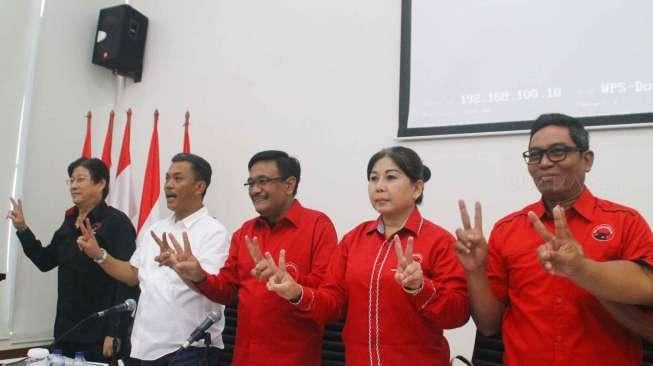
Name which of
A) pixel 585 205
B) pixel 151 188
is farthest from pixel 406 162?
pixel 151 188

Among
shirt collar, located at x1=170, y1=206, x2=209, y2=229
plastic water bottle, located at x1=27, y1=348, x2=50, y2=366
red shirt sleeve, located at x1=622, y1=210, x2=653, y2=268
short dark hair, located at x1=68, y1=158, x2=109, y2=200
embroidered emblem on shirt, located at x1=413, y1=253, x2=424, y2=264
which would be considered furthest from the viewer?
short dark hair, located at x1=68, y1=158, x2=109, y2=200

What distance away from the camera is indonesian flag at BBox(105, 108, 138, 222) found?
3.92m

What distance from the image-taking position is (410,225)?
1836 mm

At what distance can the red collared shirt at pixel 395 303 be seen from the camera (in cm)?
166

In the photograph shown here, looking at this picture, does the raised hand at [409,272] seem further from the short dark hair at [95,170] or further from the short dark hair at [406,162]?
the short dark hair at [95,170]

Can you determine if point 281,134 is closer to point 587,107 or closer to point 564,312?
point 587,107

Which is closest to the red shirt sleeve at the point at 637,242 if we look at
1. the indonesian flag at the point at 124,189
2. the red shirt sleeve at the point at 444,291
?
the red shirt sleeve at the point at 444,291

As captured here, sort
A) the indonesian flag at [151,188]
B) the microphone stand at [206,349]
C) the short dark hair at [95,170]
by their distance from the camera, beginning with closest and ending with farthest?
the microphone stand at [206,349] → the short dark hair at [95,170] → the indonesian flag at [151,188]

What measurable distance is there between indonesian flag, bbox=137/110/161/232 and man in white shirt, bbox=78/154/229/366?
1.13 m

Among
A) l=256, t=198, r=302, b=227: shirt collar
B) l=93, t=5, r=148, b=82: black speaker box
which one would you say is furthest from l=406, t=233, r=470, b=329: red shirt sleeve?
l=93, t=5, r=148, b=82: black speaker box

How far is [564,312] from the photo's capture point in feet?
4.98

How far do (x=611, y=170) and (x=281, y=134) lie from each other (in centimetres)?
191

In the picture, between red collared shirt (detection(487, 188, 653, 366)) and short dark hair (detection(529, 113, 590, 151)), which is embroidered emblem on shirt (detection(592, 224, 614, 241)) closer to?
red collared shirt (detection(487, 188, 653, 366))

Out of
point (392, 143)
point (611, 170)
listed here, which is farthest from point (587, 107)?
point (392, 143)
